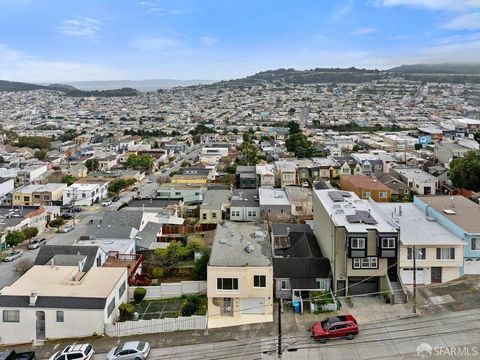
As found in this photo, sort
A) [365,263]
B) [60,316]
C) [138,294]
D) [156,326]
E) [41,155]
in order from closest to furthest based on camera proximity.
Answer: [60,316], [156,326], [365,263], [138,294], [41,155]

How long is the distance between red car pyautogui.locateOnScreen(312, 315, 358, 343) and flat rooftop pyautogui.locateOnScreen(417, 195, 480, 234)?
19.3 ft

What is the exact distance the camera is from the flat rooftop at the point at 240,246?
534 inches

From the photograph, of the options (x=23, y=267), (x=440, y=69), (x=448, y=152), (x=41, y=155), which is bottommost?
(x=23, y=267)

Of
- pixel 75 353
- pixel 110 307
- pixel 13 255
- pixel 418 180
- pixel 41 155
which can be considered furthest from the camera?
pixel 41 155

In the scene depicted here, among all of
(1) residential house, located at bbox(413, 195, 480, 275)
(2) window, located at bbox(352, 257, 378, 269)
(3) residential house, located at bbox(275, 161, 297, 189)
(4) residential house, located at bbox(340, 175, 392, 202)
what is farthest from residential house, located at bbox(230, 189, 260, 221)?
(2) window, located at bbox(352, 257, 378, 269)

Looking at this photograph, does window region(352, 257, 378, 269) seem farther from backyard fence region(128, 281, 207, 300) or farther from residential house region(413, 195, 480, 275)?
backyard fence region(128, 281, 207, 300)

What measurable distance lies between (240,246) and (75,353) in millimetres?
5984

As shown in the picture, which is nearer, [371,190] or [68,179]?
[371,190]

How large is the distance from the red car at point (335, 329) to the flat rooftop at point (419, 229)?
3.94 meters

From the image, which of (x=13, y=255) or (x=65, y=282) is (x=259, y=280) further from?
(x=13, y=255)

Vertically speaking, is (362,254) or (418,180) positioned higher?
(362,254)

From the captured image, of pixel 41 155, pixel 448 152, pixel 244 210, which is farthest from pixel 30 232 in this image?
pixel 448 152

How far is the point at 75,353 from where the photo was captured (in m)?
11.1

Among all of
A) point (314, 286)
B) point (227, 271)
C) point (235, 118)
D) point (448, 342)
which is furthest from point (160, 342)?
point (235, 118)
